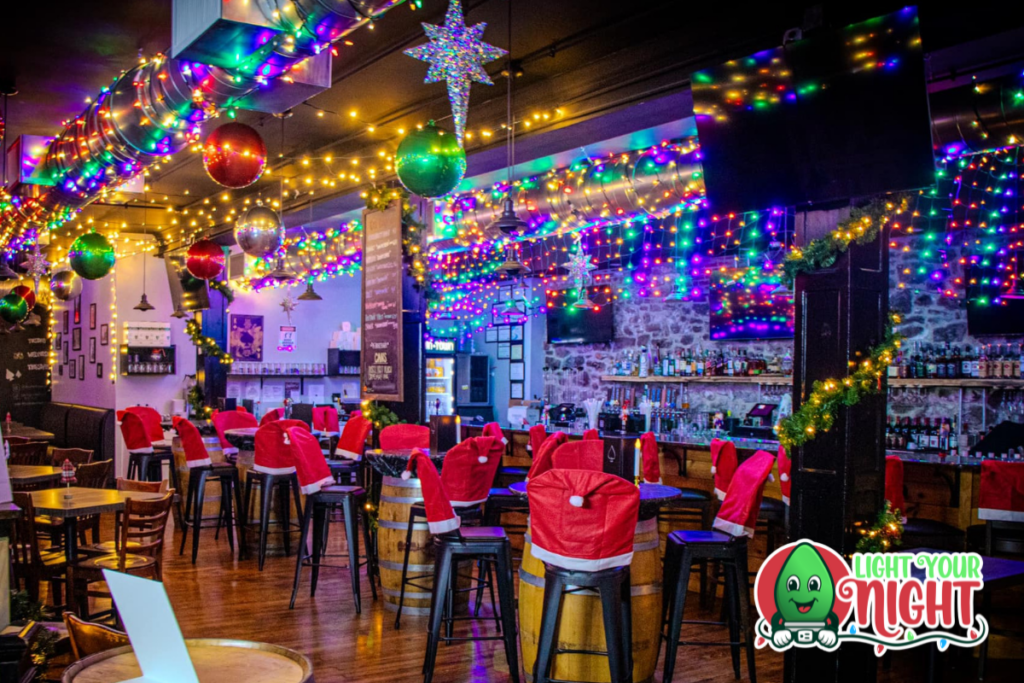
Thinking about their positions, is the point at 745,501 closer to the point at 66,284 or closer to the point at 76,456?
the point at 76,456

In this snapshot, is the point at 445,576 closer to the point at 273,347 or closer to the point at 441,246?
the point at 441,246

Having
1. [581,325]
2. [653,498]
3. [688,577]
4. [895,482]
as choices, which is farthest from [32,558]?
[581,325]

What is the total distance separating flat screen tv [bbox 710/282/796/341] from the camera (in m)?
9.09

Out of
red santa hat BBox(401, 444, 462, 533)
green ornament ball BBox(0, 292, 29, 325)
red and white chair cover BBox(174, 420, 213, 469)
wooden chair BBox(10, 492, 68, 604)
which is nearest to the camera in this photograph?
red santa hat BBox(401, 444, 462, 533)

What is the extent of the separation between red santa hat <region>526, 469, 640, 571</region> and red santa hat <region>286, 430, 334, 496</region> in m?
2.56

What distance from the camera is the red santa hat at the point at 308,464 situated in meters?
5.55

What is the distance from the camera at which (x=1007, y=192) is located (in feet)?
22.5

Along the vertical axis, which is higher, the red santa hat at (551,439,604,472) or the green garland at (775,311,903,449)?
the green garland at (775,311,903,449)

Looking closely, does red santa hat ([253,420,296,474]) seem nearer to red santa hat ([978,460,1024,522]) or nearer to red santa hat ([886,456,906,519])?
red santa hat ([886,456,906,519])

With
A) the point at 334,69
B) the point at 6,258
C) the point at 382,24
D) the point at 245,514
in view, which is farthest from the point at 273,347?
the point at 382,24

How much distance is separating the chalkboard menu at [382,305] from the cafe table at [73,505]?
1792mm

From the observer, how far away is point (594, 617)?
371 cm

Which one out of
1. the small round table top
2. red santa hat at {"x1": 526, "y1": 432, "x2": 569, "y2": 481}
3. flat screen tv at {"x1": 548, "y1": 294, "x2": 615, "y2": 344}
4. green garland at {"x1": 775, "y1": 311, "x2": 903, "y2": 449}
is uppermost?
flat screen tv at {"x1": 548, "y1": 294, "x2": 615, "y2": 344}

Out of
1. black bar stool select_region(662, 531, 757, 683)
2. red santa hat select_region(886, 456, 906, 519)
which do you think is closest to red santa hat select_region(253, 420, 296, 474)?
black bar stool select_region(662, 531, 757, 683)
